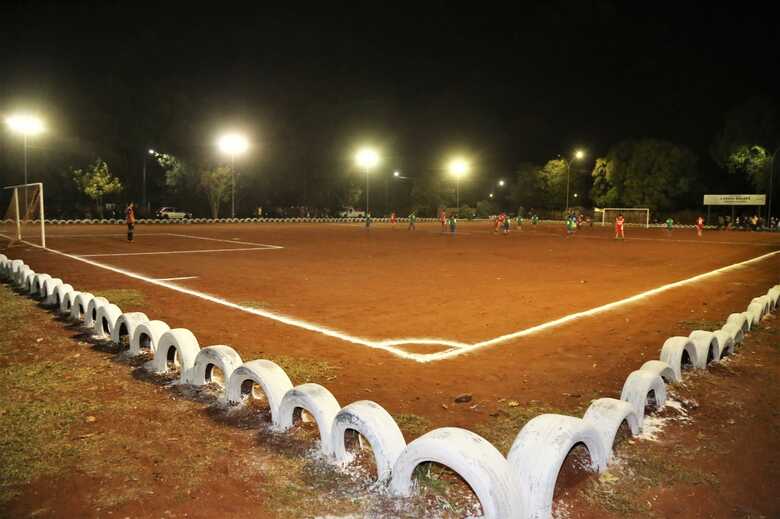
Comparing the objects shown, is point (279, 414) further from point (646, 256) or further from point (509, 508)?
point (646, 256)

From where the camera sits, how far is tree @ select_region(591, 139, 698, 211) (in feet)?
221

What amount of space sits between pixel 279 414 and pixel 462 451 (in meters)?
2.19

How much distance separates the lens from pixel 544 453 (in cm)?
393

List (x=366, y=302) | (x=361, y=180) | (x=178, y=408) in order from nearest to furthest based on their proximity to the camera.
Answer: (x=178, y=408)
(x=366, y=302)
(x=361, y=180)

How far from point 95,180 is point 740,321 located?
5820cm

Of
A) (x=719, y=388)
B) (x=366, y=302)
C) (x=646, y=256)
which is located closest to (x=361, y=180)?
(x=646, y=256)

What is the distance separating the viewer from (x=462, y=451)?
3.82 meters

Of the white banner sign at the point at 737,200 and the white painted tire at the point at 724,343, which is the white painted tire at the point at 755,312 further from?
the white banner sign at the point at 737,200

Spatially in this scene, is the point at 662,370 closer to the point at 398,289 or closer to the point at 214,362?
the point at 214,362

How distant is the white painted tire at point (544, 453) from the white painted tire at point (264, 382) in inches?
95.7

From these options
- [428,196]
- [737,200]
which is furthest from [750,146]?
[428,196]

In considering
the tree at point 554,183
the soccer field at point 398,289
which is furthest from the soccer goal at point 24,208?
the tree at point 554,183

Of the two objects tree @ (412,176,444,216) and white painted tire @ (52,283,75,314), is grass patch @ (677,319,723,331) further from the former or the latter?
tree @ (412,176,444,216)

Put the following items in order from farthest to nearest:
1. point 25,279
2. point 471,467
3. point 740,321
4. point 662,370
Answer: point 25,279 → point 740,321 → point 662,370 → point 471,467
